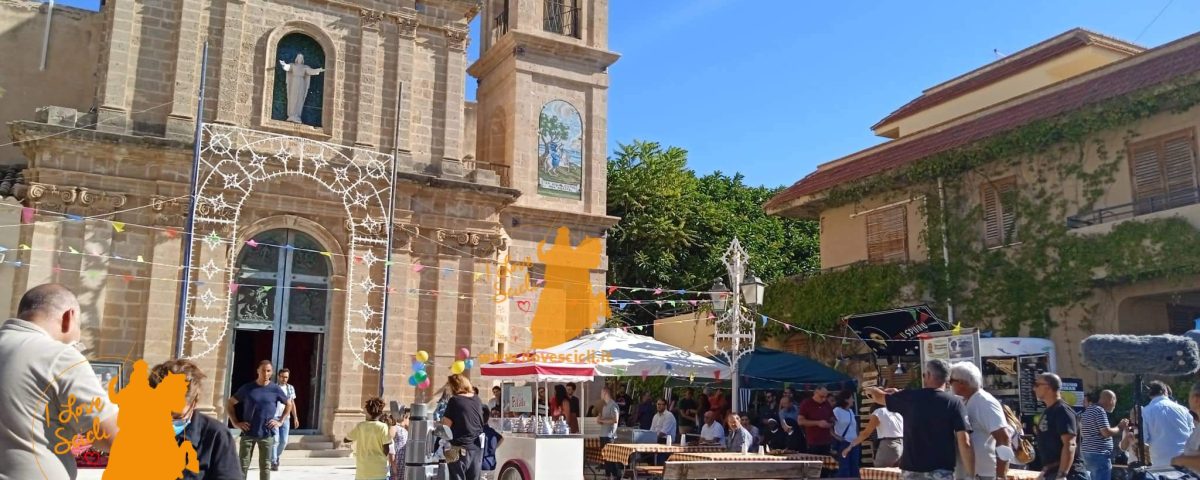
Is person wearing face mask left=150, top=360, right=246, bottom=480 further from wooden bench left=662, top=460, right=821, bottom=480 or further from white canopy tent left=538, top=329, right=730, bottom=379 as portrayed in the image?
white canopy tent left=538, top=329, right=730, bottom=379

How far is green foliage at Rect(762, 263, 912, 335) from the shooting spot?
19.5m

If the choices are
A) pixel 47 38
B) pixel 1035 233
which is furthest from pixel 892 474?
pixel 47 38

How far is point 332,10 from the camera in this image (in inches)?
848

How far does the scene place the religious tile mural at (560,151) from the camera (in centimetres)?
2600

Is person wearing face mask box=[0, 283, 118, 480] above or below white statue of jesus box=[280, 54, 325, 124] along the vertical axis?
below

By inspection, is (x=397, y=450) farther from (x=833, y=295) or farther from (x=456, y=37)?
(x=456, y=37)

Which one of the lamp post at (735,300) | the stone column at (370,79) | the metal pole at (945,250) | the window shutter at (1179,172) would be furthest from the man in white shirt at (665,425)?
the stone column at (370,79)

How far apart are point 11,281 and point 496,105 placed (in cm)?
1322

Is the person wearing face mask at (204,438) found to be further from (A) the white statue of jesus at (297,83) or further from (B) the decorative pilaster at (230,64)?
(A) the white statue of jesus at (297,83)

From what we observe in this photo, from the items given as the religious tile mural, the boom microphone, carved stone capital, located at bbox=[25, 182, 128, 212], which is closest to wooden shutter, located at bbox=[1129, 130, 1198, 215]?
the boom microphone

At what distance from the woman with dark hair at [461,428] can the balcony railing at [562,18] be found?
62.0ft

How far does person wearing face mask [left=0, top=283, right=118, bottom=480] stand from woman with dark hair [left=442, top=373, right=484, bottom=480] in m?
6.42

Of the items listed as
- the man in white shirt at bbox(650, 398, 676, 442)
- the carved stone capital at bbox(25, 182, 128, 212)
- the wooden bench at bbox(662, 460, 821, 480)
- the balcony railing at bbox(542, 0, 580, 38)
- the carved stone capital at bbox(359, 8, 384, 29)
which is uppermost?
the balcony railing at bbox(542, 0, 580, 38)

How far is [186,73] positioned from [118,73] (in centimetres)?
127
